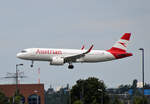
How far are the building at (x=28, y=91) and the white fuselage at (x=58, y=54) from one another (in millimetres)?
85588

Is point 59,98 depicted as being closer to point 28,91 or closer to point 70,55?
point 28,91

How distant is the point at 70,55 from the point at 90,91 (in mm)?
65873

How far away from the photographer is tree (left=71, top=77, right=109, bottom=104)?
155 meters

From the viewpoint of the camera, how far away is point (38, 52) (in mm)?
90750

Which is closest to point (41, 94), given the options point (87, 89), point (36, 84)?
point (36, 84)

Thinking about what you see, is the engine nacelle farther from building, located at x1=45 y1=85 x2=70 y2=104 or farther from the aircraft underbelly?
building, located at x1=45 y1=85 x2=70 y2=104

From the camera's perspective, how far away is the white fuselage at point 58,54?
9094 centimetres

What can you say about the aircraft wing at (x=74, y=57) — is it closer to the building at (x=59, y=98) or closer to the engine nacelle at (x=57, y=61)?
the engine nacelle at (x=57, y=61)

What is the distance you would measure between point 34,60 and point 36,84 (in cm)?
9385

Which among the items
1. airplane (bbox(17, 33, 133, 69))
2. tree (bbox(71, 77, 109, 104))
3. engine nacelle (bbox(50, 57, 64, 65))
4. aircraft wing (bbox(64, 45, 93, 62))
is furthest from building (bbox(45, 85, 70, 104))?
engine nacelle (bbox(50, 57, 64, 65))

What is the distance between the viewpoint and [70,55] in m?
94.1

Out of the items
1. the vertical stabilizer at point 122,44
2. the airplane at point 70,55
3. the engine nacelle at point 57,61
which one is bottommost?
the engine nacelle at point 57,61

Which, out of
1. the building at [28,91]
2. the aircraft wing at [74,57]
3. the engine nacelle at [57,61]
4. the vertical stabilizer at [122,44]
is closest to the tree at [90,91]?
the building at [28,91]

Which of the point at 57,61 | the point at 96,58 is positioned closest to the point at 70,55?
the point at 57,61
